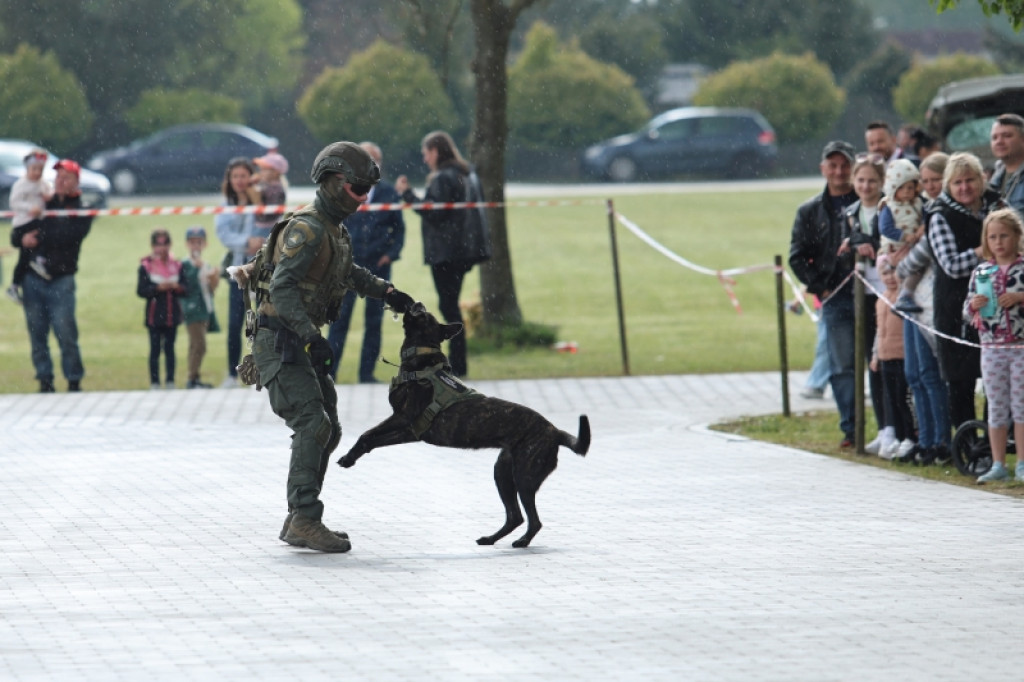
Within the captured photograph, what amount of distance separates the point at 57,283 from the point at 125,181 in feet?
108

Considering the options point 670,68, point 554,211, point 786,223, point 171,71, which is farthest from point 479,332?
point 670,68

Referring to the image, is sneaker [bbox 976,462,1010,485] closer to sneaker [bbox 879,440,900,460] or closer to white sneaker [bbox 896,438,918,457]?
white sneaker [bbox 896,438,918,457]

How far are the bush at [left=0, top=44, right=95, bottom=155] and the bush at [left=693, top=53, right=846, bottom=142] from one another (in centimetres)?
1843

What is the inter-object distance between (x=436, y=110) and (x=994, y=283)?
4312 cm

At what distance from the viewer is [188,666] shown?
6.14 m

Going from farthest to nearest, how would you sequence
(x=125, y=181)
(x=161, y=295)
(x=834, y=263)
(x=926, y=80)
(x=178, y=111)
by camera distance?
(x=178, y=111) < (x=926, y=80) < (x=125, y=181) < (x=161, y=295) < (x=834, y=263)

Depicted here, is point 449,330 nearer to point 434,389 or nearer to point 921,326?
point 434,389

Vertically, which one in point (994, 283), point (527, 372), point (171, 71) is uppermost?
point (171, 71)

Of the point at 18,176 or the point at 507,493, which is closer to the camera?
the point at 507,493

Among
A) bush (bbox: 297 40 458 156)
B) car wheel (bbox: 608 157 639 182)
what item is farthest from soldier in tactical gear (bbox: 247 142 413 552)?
bush (bbox: 297 40 458 156)

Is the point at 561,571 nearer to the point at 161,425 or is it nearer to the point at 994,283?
the point at 994,283

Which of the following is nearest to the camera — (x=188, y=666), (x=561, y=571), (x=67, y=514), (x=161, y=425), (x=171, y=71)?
(x=188, y=666)

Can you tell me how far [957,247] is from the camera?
420 inches

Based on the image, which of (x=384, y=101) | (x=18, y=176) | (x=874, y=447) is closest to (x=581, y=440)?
(x=874, y=447)
